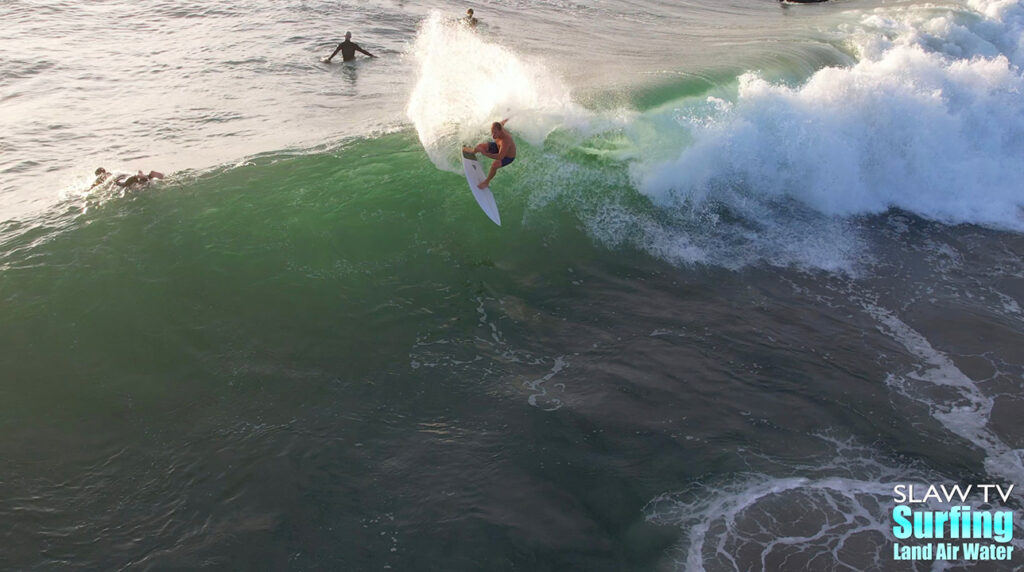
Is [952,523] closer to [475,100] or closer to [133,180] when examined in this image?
[475,100]

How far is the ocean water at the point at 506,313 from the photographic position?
6180mm

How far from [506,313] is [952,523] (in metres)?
5.51

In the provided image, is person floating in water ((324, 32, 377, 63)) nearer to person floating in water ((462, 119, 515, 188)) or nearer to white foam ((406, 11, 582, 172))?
white foam ((406, 11, 582, 172))

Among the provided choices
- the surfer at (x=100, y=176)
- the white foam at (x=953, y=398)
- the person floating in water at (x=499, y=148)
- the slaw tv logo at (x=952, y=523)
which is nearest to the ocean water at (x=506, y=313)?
the white foam at (x=953, y=398)

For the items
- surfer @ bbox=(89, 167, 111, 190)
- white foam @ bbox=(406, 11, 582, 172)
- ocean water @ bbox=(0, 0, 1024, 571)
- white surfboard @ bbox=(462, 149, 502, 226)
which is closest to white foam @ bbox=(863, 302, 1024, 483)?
ocean water @ bbox=(0, 0, 1024, 571)

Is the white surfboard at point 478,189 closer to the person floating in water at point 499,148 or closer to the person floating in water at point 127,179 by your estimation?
the person floating in water at point 499,148

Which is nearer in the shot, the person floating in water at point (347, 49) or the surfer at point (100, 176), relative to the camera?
the surfer at point (100, 176)

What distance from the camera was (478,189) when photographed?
1095cm

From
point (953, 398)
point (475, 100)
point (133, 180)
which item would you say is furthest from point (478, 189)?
point (953, 398)

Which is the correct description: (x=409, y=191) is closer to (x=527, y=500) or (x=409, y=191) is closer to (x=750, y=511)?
(x=527, y=500)

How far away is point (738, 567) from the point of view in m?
5.67

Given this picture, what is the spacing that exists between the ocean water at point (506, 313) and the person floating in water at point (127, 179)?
0.86 ft

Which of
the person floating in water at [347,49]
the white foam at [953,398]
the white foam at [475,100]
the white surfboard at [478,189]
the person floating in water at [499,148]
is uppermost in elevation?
the person floating in water at [347,49]

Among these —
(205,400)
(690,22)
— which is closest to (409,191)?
(205,400)
